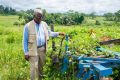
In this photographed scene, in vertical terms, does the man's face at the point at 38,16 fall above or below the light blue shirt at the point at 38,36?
above

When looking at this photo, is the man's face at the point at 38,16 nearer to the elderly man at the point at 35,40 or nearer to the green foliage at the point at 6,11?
the elderly man at the point at 35,40

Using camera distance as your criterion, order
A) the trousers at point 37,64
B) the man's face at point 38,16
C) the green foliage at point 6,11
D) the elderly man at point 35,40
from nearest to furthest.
→ the man's face at point 38,16, the elderly man at point 35,40, the trousers at point 37,64, the green foliage at point 6,11

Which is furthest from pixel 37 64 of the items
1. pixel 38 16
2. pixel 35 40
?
pixel 38 16

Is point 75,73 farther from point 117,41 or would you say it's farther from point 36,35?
point 117,41

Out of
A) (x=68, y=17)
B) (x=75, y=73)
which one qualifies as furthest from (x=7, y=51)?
(x=68, y=17)

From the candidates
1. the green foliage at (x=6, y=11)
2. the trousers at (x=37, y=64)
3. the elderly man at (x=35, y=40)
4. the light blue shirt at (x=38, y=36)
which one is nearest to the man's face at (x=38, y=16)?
the elderly man at (x=35, y=40)

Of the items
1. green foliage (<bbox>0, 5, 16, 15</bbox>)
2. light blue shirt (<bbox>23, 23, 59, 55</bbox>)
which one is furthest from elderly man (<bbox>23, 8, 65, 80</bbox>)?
green foliage (<bbox>0, 5, 16, 15</bbox>)

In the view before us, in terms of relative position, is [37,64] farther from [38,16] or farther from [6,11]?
[6,11]

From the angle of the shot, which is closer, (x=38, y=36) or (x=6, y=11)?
(x=38, y=36)

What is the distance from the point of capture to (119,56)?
6.91 metres

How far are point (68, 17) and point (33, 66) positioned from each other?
2041 inches

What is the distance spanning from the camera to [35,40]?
7039 millimetres

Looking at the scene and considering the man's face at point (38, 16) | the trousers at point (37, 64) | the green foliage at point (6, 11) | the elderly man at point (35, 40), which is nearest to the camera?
the man's face at point (38, 16)

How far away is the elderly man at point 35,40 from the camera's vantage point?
7.01 m
